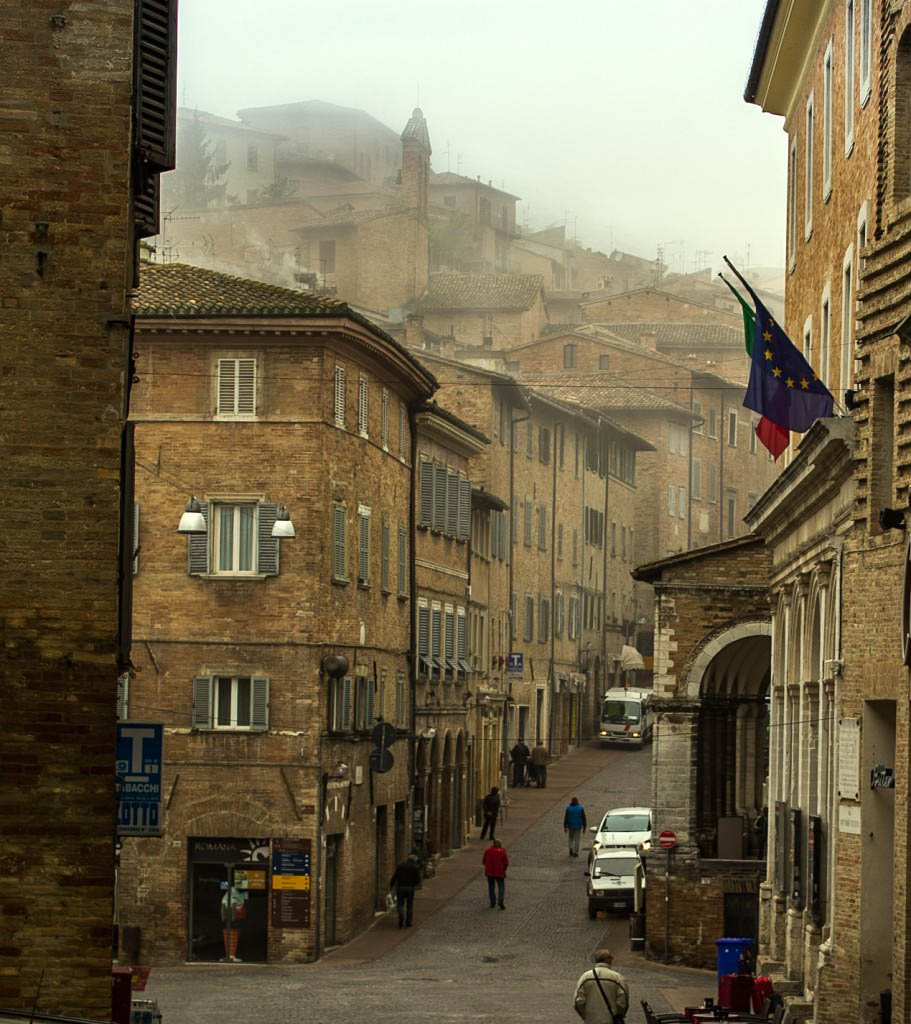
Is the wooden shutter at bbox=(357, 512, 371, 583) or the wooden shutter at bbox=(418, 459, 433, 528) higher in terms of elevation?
the wooden shutter at bbox=(418, 459, 433, 528)

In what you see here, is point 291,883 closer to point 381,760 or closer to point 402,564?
point 381,760

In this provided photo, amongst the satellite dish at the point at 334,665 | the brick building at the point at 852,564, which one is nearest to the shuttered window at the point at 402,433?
the satellite dish at the point at 334,665

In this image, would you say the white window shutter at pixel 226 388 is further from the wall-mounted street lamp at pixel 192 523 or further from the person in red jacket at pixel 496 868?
the person in red jacket at pixel 496 868

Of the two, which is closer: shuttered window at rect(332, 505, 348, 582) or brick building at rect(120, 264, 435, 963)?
brick building at rect(120, 264, 435, 963)

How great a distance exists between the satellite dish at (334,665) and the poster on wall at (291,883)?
3.14 metres

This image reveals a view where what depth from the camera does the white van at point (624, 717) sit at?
80.9 m

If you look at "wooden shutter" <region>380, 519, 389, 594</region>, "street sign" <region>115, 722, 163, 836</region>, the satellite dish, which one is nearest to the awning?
"wooden shutter" <region>380, 519, 389, 594</region>

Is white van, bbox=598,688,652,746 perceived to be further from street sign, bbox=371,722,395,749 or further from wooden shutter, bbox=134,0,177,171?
wooden shutter, bbox=134,0,177,171

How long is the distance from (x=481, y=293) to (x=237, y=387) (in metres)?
64.7

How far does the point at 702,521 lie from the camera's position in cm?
10481

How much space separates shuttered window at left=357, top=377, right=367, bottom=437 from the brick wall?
2679 centimetres

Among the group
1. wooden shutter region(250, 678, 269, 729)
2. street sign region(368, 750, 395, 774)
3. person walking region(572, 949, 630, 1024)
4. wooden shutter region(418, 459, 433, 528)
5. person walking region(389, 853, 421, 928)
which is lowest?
person walking region(389, 853, 421, 928)

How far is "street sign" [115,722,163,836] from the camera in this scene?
1877 centimetres

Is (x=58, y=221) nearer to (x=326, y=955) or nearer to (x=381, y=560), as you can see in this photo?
(x=326, y=955)
